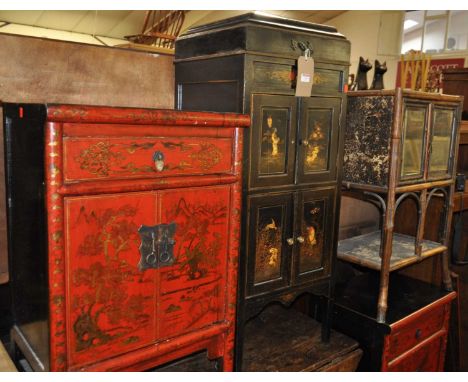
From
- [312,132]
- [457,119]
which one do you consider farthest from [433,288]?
[312,132]

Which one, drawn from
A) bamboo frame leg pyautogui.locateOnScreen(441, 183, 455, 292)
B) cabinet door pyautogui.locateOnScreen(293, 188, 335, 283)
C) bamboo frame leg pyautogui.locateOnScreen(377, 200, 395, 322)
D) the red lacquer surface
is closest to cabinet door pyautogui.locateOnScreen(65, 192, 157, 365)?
the red lacquer surface

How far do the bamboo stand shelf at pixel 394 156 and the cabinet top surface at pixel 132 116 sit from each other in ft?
2.81

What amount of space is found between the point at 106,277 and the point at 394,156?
1403 mm

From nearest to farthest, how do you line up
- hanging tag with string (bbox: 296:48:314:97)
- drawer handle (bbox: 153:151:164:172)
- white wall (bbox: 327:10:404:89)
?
1. drawer handle (bbox: 153:151:164:172)
2. hanging tag with string (bbox: 296:48:314:97)
3. white wall (bbox: 327:10:404:89)

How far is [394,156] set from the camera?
208 centimetres

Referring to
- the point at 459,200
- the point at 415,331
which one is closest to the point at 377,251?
the point at 415,331

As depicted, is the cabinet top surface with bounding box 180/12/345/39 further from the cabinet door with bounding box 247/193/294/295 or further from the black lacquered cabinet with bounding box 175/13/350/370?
the cabinet door with bounding box 247/193/294/295

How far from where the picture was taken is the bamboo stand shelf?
2113 millimetres

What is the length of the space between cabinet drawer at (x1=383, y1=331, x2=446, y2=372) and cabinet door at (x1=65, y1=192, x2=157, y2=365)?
143 centimetres

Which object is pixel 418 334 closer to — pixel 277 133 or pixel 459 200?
pixel 459 200

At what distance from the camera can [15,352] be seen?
170 centimetres

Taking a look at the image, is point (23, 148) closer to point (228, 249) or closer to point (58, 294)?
point (58, 294)

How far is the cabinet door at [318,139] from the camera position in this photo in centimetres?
181

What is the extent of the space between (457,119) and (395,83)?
6510mm
